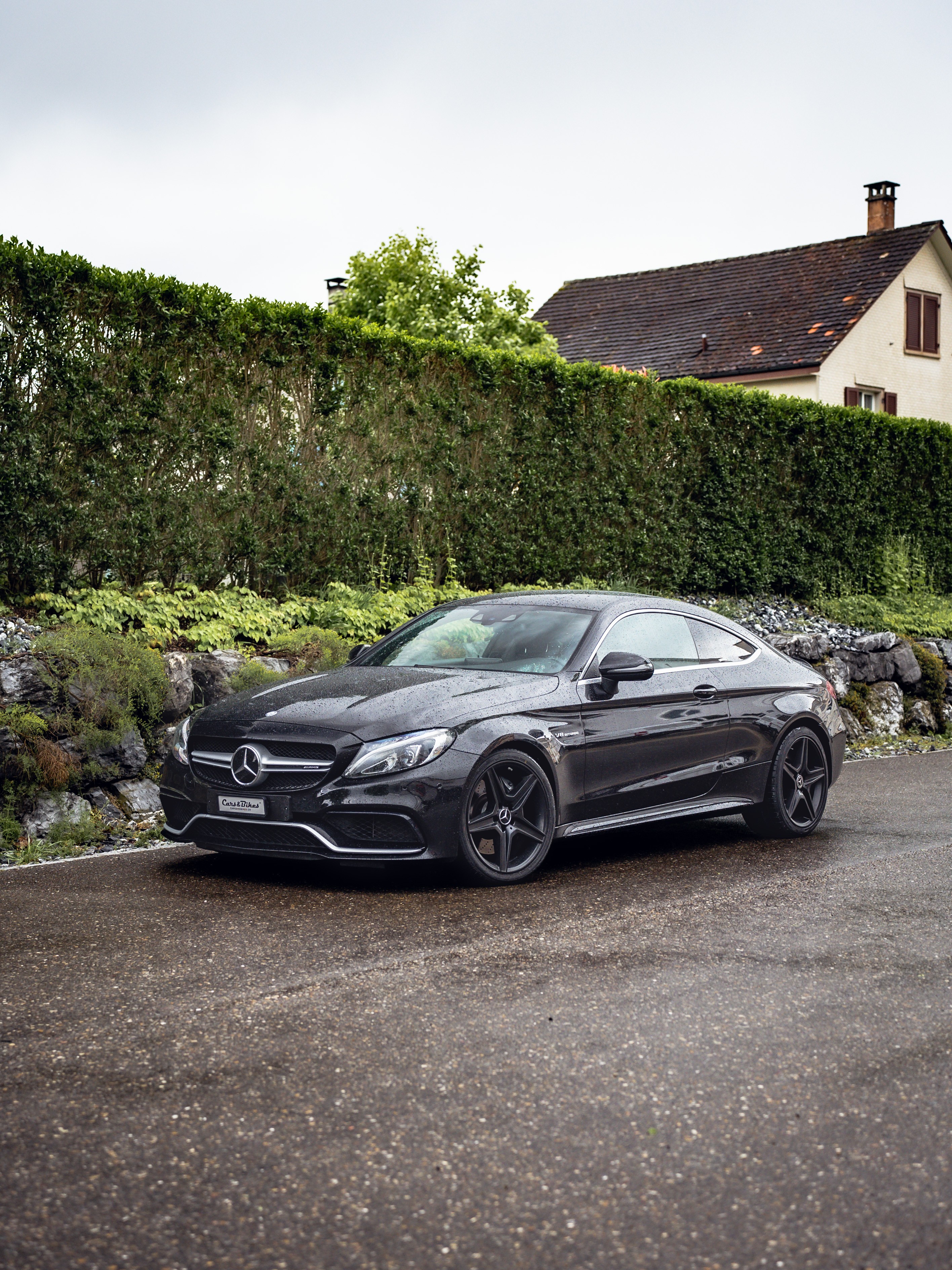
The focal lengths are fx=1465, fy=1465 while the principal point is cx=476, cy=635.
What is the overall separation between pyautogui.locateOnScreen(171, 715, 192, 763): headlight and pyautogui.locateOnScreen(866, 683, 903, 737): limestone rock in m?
10.3

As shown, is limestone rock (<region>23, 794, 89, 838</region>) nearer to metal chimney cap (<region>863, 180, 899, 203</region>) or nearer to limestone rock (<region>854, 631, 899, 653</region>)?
limestone rock (<region>854, 631, 899, 653</region>)

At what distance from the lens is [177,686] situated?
1045 cm

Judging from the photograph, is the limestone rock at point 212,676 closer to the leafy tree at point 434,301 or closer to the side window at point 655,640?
the side window at point 655,640

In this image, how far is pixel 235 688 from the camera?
422 inches

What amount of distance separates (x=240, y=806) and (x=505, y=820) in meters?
1.32

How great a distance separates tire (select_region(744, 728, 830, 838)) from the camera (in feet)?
29.6

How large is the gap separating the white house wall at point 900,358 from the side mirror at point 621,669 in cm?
2441

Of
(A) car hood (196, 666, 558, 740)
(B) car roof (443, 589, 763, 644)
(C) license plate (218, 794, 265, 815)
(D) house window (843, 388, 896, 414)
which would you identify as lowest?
(C) license plate (218, 794, 265, 815)

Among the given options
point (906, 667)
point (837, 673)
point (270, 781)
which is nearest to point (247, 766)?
point (270, 781)

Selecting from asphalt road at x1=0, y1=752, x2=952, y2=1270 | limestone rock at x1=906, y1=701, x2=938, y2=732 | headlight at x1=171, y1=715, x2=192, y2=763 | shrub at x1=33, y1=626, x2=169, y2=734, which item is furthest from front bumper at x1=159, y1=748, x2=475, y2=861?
limestone rock at x1=906, y1=701, x2=938, y2=732

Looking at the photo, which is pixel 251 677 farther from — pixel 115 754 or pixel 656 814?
pixel 656 814

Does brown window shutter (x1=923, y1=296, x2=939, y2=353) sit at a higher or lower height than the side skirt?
higher

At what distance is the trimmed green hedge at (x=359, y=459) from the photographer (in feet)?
37.0

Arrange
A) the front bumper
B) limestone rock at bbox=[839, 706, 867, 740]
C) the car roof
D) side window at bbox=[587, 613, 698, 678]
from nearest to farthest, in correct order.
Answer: the front bumper → side window at bbox=[587, 613, 698, 678] → the car roof → limestone rock at bbox=[839, 706, 867, 740]
